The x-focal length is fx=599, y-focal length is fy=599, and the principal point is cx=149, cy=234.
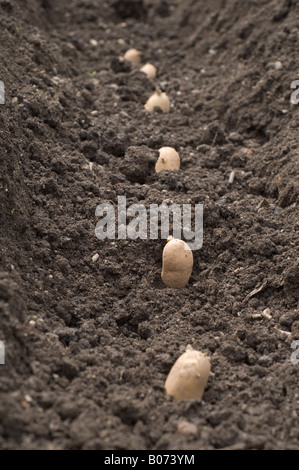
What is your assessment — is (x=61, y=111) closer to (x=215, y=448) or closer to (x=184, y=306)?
(x=184, y=306)

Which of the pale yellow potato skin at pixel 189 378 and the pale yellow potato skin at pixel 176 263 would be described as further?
the pale yellow potato skin at pixel 176 263

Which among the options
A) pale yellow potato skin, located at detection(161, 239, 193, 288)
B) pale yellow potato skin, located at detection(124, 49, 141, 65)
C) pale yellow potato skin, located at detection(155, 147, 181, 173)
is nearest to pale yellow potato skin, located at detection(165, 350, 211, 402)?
pale yellow potato skin, located at detection(161, 239, 193, 288)

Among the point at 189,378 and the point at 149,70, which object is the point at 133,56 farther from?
the point at 189,378

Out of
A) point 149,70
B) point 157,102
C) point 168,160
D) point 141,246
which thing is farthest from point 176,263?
point 149,70

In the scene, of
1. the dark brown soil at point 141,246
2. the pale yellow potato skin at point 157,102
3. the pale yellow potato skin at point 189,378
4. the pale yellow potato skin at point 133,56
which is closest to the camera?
the dark brown soil at point 141,246

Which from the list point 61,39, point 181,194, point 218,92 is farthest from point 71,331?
point 61,39

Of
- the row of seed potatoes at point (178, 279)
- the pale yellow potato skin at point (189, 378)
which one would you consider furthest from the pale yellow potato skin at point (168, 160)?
the pale yellow potato skin at point (189, 378)

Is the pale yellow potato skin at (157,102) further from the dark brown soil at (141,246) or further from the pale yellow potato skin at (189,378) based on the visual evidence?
the pale yellow potato skin at (189,378)
